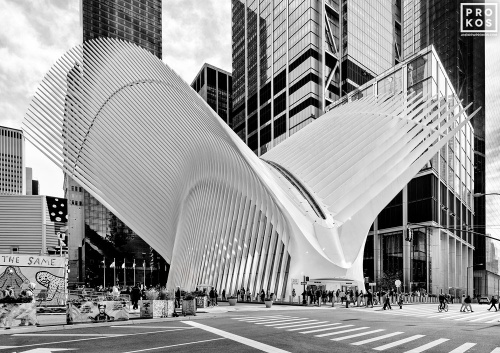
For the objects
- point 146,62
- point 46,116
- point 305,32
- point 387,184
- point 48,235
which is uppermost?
point 305,32

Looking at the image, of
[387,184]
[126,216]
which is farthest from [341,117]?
[126,216]

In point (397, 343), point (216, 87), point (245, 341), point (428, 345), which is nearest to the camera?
point (428, 345)

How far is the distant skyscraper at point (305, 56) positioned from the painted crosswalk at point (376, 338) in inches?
2985

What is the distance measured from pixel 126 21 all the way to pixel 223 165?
147638 millimetres

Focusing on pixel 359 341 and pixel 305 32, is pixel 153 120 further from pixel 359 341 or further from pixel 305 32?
pixel 305 32

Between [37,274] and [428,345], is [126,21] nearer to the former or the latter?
[37,274]

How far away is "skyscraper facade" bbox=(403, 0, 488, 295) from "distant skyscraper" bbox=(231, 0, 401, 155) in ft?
20.5

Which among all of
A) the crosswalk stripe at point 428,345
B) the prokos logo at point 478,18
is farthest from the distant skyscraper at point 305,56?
the crosswalk stripe at point 428,345

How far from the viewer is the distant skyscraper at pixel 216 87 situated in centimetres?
18712

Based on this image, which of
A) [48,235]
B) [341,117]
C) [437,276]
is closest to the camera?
[341,117]

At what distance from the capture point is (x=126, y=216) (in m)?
43.1

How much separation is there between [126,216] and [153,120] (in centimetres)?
898

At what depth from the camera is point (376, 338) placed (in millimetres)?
15391

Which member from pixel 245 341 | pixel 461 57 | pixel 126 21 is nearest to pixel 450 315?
pixel 245 341
